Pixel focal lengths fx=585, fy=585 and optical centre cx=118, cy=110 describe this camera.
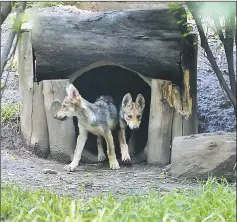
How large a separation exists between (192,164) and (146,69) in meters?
1.35

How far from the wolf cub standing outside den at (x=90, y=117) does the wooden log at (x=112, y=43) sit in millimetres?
383

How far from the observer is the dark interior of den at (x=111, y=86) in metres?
6.69

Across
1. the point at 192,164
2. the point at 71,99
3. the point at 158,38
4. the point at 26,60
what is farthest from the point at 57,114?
the point at 192,164

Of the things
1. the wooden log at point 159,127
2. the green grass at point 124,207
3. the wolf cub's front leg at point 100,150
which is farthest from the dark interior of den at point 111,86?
the green grass at point 124,207

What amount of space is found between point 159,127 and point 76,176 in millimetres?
1131

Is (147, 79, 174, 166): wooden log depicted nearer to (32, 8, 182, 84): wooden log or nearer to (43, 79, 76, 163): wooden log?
(32, 8, 182, 84): wooden log

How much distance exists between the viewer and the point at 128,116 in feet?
20.1

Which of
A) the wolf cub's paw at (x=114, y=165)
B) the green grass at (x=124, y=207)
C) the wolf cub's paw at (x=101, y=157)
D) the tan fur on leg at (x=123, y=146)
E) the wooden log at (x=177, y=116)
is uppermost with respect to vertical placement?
the wooden log at (x=177, y=116)

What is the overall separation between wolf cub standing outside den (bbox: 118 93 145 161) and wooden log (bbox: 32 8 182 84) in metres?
0.44

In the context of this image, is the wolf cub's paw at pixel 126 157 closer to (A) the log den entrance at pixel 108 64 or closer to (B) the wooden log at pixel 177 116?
(A) the log den entrance at pixel 108 64

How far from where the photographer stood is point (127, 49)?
5.82 metres

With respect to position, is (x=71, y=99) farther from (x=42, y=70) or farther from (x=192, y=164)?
(x=192, y=164)

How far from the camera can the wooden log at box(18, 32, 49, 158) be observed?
20.1 feet

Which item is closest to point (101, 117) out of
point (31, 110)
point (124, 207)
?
point (31, 110)
